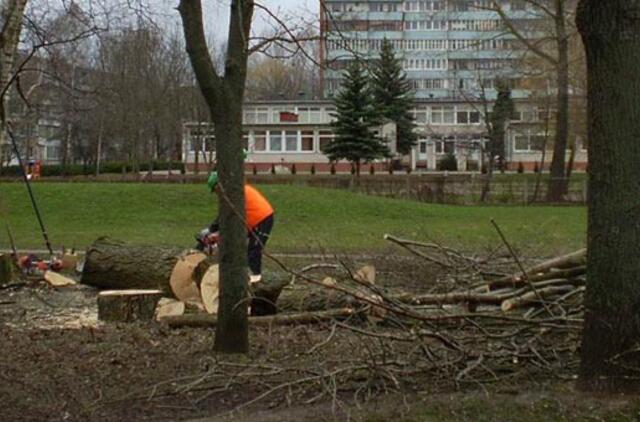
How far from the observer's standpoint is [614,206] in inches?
208

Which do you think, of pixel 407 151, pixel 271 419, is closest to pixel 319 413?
pixel 271 419

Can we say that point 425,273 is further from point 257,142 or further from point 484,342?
point 257,142

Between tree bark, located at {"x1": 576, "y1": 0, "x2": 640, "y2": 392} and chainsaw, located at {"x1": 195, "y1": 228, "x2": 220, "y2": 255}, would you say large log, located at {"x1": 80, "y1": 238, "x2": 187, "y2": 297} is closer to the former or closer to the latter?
chainsaw, located at {"x1": 195, "y1": 228, "x2": 220, "y2": 255}

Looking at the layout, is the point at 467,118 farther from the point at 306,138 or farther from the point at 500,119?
the point at 500,119

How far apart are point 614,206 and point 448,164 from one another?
202ft

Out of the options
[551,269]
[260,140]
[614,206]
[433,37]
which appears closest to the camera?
[614,206]

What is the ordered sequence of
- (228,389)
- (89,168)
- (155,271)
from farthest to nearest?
(89,168), (155,271), (228,389)

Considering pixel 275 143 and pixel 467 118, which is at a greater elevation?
pixel 467 118

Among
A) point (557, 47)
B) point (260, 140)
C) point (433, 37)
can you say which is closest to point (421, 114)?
point (260, 140)

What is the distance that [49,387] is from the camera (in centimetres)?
645

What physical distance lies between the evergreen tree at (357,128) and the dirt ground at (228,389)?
45.9 m

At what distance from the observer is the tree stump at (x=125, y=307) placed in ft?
32.5

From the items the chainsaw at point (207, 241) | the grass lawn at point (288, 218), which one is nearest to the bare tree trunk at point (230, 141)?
the chainsaw at point (207, 241)

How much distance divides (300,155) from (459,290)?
188 ft
